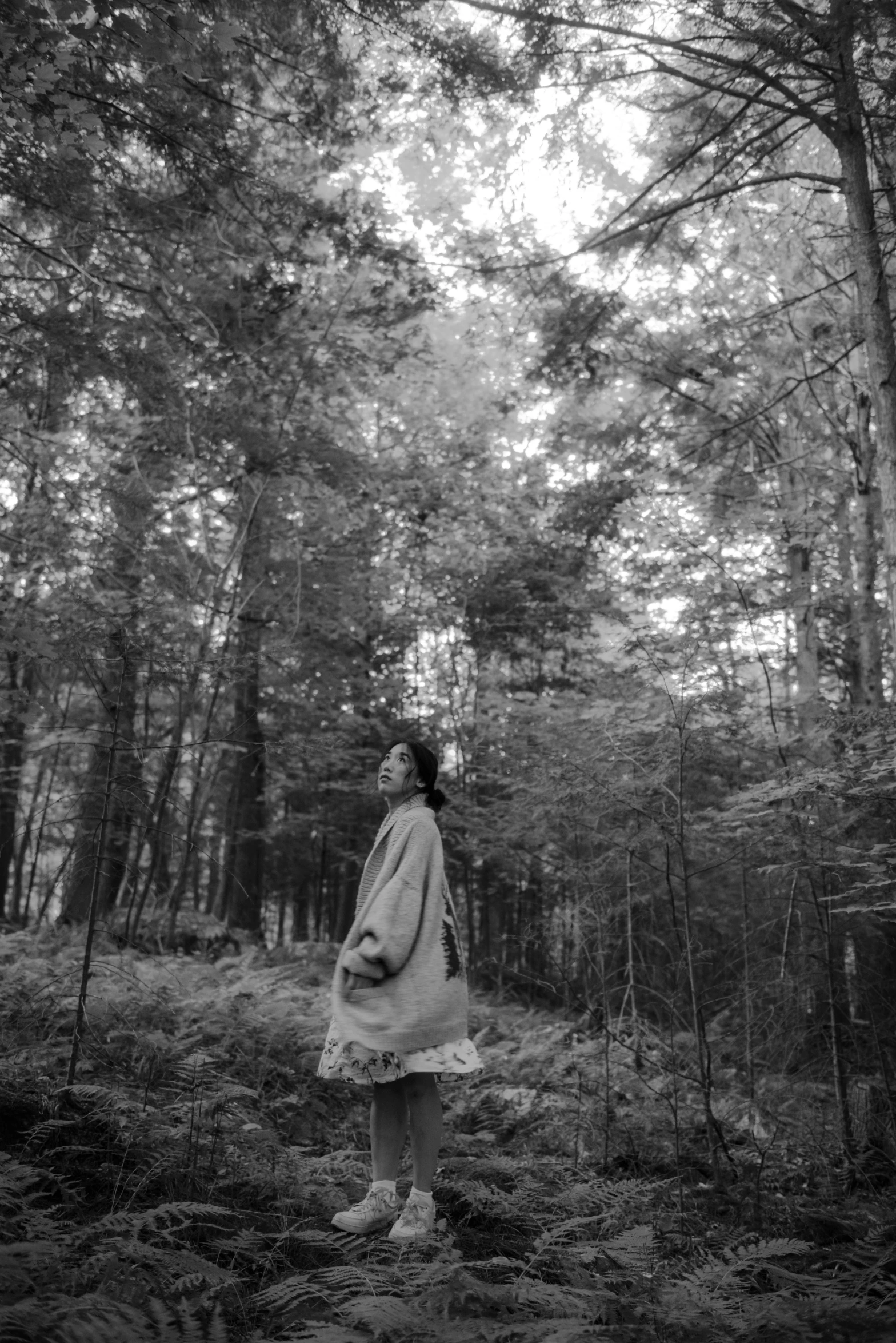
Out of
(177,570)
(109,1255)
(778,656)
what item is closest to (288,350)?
(177,570)

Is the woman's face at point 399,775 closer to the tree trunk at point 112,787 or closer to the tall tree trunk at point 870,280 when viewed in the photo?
the tree trunk at point 112,787

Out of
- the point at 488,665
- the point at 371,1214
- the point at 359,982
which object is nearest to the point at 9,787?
the point at 488,665

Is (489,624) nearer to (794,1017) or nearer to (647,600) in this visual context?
(647,600)

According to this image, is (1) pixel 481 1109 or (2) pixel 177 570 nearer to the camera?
(1) pixel 481 1109

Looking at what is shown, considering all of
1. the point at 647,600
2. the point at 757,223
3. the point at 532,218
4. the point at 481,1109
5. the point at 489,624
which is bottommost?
the point at 481,1109

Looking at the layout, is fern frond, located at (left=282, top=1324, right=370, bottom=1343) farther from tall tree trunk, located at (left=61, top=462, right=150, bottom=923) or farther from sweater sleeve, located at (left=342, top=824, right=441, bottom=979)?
tall tree trunk, located at (left=61, top=462, right=150, bottom=923)

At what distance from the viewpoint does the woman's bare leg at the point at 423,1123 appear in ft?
12.2

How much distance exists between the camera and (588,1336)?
88.0 inches

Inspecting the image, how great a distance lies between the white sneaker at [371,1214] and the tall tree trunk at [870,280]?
4.76 meters

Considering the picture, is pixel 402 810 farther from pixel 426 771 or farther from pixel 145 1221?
pixel 145 1221

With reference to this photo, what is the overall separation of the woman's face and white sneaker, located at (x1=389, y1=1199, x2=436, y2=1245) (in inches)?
64.0

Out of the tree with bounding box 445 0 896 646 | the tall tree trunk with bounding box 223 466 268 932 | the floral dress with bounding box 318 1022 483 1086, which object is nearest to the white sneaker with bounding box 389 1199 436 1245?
the floral dress with bounding box 318 1022 483 1086

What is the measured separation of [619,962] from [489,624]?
6.83m

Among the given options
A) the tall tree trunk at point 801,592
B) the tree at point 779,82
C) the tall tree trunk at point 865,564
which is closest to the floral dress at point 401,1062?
the tree at point 779,82
